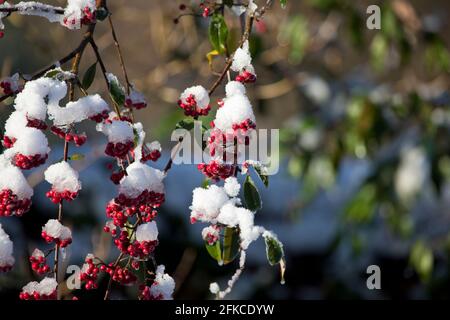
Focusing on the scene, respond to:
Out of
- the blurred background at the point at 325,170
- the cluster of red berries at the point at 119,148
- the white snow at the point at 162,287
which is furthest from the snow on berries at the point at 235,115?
the blurred background at the point at 325,170

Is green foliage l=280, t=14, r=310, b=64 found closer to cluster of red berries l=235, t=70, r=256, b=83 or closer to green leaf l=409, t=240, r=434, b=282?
green leaf l=409, t=240, r=434, b=282

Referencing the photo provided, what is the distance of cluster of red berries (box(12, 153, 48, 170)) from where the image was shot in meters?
0.69

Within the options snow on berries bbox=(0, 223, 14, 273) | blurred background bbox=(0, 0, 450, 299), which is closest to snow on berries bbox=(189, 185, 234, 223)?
snow on berries bbox=(0, 223, 14, 273)

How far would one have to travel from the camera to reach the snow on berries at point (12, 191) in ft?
2.29

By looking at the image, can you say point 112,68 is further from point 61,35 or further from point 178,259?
point 178,259

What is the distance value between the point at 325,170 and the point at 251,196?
1568mm

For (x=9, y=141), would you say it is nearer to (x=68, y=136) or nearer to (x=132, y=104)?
(x=68, y=136)

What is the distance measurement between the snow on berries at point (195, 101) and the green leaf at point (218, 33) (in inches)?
5.9

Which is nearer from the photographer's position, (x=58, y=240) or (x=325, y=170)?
(x=58, y=240)

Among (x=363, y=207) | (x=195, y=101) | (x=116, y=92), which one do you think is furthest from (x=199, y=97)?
(x=363, y=207)

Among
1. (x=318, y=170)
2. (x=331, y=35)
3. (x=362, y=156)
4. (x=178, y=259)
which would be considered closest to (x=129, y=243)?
(x=362, y=156)

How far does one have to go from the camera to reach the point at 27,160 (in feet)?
2.26

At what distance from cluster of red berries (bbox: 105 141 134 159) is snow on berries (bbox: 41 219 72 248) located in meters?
0.11

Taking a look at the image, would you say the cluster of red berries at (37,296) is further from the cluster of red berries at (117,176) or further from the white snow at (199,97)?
the white snow at (199,97)
